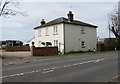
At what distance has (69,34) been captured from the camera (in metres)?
35.2

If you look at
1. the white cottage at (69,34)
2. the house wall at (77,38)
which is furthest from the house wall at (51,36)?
the house wall at (77,38)

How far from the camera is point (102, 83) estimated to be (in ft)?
26.4

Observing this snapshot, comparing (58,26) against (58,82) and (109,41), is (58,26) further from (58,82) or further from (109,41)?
(58,82)

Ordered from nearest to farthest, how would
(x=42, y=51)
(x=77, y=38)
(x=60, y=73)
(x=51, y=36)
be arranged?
(x=60, y=73) → (x=42, y=51) → (x=77, y=38) → (x=51, y=36)

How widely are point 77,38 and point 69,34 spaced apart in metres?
2.53

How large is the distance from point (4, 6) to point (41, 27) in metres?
16.9

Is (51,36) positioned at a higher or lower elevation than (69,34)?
lower

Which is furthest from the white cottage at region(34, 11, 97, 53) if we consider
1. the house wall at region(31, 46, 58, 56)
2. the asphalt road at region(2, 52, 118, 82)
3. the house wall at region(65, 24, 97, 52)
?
the asphalt road at region(2, 52, 118, 82)

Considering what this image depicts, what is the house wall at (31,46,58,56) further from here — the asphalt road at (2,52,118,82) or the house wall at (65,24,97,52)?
the asphalt road at (2,52,118,82)

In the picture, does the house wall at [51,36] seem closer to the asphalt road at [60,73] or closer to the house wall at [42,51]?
the house wall at [42,51]

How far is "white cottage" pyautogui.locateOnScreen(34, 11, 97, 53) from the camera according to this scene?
34.4 metres

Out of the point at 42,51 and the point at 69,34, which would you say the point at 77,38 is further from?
the point at 42,51

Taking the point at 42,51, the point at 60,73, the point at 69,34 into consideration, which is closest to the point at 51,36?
the point at 69,34

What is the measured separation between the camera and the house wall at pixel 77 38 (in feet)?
114
